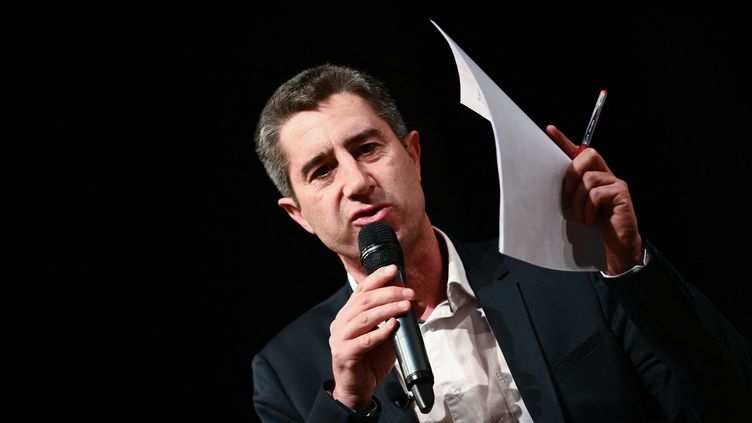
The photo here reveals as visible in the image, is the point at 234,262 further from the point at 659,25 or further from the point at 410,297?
the point at 659,25

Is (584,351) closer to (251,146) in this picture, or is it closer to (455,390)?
(455,390)

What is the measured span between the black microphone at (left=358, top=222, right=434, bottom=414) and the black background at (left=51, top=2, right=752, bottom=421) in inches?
43.7

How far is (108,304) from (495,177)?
1.34 metres

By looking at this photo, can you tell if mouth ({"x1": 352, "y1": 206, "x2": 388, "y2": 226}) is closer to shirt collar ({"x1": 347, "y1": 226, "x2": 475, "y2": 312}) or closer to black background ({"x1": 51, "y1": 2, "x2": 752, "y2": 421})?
shirt collar ({"x1": 347, "y1": 226, "x2": 475, "y2": 312})

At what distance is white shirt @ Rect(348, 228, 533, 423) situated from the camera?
1.62 meters

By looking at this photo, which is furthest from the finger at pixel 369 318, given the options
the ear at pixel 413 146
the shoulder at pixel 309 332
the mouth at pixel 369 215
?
the ear at pixel 413 146

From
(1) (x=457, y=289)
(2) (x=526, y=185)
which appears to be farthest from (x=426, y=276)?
(2) (x=526, y=185)

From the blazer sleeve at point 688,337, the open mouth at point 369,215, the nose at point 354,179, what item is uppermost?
the nose at point 354,179

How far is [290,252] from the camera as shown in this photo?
2.43 meters

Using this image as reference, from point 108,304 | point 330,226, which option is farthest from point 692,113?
point 108,304

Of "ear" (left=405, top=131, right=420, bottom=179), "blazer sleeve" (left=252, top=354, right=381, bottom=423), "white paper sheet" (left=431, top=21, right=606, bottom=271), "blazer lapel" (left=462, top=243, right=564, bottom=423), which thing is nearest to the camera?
"white paper sheet" (left=431, top=21, right=606, bottom=271)

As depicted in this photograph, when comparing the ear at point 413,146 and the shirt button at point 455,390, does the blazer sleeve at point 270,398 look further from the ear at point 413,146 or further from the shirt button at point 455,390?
the ear at point 413,146

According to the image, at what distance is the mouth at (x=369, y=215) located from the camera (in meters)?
1.59

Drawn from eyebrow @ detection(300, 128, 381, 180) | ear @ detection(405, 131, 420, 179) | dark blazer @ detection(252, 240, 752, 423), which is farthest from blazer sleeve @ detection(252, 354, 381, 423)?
ear @ detection(405, 131, 420, 179)
